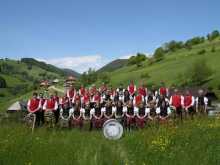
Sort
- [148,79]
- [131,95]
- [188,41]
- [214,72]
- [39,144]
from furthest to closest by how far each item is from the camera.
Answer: [188,41], [148,79], [214,72], [131,95], [39,144]

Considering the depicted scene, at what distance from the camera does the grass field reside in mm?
11516

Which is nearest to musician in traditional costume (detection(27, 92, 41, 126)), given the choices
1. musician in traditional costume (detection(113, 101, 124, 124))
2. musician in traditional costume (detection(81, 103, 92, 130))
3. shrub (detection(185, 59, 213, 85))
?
musician in traditional costume (detection(81, 103, 92, 130))

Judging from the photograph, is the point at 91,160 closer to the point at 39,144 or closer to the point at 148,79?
the point at 39,144

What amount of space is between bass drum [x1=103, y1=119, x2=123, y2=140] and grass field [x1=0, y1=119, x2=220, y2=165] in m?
0.27

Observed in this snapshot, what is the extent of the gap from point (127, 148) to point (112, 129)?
2.72 m

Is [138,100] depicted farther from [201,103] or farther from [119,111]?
[201,103]

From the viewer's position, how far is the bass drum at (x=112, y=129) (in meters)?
16.2

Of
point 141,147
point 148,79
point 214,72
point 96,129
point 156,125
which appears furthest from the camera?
point 148,79

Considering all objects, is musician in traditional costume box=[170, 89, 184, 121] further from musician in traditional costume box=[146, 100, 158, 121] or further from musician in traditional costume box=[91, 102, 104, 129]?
musician in traditional costume box=[91, 102, 104, 129]

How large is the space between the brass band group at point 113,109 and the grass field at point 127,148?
14.2ft

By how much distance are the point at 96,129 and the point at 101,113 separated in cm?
107

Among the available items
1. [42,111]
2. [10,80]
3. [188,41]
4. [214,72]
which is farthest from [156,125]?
[10,80]

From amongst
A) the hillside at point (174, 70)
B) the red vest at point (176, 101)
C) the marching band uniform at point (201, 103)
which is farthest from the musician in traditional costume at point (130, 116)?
the hillside at point (174, 70)

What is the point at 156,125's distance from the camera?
18547 mm
